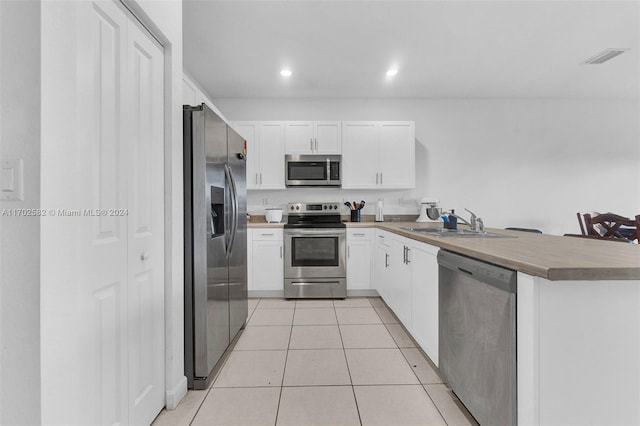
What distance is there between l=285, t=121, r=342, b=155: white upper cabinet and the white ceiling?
1.61ft

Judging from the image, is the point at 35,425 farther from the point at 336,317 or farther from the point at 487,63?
the point at 487,63

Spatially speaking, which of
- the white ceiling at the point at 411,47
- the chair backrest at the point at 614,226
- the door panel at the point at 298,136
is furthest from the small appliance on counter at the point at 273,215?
the chair backrest at the point at 614,226

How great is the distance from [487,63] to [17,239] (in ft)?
13.6

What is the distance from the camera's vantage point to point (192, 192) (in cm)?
189

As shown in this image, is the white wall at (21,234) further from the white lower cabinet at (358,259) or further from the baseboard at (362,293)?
the baseboard at (362,293)

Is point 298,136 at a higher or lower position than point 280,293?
higher

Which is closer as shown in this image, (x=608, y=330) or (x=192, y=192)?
(x=608, y=330)

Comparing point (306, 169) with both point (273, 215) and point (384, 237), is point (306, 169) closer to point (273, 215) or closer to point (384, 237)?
point (273, 215)

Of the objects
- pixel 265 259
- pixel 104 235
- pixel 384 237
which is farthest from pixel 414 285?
pixel 265 259

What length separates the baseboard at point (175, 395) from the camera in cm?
170

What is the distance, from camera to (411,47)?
3121mm

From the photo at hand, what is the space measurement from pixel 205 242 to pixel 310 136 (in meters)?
2.63

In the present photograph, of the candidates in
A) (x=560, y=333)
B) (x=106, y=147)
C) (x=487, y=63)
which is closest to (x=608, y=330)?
(x=560, y=333)

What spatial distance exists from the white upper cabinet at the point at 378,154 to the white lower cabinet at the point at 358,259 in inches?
27.6
